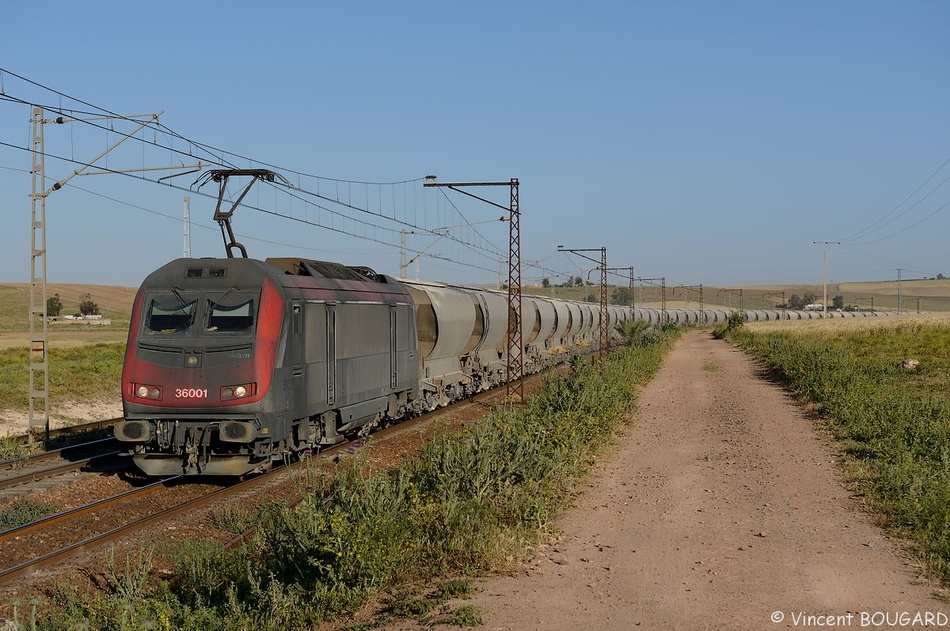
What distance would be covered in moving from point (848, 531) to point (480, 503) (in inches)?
173

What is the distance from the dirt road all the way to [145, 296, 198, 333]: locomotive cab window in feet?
22.1

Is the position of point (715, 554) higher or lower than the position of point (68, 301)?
lower

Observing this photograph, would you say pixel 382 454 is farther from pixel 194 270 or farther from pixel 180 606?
pixel 180 606

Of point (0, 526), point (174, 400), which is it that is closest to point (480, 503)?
point (174, 400)

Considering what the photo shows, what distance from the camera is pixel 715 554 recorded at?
371 inches

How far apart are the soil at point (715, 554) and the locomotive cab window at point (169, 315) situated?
6710 mm

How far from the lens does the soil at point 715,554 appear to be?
746 cm

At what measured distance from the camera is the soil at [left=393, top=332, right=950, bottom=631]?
746 centimetres

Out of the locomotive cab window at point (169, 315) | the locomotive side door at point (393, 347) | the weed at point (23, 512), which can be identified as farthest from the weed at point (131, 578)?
the locomotive side door at point (393, 347)

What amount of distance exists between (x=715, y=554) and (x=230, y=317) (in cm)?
816

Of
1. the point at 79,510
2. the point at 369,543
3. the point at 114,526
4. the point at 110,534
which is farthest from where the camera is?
the point at 79,510

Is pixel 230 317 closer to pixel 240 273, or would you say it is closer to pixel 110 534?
pixel 240 273

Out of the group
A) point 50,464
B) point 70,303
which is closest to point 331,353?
point 50,464

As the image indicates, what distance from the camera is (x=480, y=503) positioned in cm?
1002
